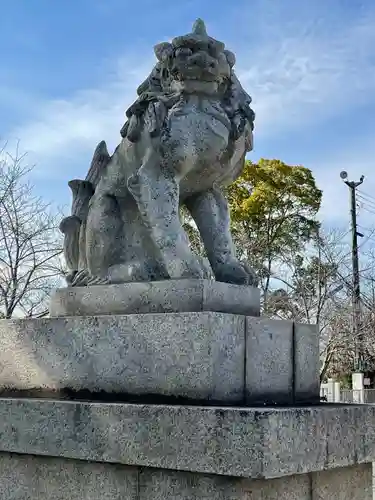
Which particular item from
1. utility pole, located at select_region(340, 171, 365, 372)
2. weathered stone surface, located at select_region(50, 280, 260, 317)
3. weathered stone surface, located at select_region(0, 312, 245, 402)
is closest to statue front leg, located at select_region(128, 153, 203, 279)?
weathered stone surface, located at select_region(50, 280, 260, 317)

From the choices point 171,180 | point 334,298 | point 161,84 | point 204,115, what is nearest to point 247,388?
point 171,180

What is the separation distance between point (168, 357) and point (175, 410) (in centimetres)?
35

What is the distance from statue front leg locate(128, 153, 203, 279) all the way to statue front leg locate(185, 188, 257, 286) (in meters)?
0.32

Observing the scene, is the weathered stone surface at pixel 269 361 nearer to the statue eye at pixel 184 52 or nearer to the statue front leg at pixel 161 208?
the statue front leg at pixel 161 208

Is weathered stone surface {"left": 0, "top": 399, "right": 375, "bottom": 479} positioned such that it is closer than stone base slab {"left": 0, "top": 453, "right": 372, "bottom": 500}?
Yes

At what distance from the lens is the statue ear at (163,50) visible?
3877 millimetres

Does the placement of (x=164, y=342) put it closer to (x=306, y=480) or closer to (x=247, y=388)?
(x=247, y=388)

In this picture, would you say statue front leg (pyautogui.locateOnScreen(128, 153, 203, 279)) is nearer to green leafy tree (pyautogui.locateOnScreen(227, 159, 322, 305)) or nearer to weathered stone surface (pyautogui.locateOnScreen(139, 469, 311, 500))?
weathered stone surface (pyautogui.locateOnScreen(139, 469, 311, 500))

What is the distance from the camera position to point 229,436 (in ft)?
9.01

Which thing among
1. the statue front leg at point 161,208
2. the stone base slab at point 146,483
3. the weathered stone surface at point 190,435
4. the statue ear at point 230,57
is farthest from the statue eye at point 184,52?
the stone base slab at point 146,483

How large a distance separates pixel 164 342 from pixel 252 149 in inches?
57.8

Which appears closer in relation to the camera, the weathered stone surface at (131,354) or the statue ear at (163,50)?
the weathered stone surface at (131,354)

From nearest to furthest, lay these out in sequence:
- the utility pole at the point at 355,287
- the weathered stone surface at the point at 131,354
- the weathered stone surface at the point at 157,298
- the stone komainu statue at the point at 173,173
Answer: the weathered stone surface at the point at 131,354 → the weathered stone surface at the point at 157,298 → the stone komainu statue at the point at 173,173 → the utility pole at the point at 355,287

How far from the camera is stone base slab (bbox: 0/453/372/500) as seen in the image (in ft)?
9.36
